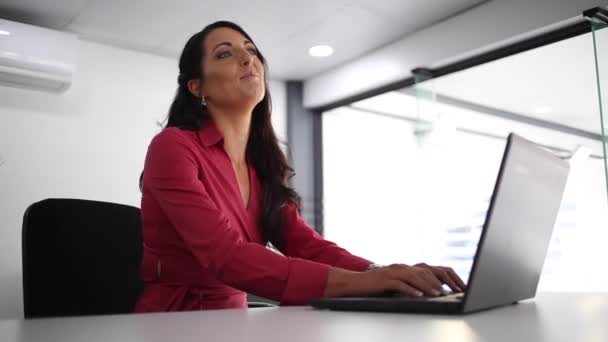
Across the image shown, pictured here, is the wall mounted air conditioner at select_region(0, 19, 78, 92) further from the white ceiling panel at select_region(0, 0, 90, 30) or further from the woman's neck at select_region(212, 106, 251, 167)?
the woman's neck at select_region(212, 106, 251, 167)

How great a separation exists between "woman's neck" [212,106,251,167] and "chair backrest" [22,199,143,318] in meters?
Result: 0.36

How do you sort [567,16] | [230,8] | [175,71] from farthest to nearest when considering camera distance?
[175,71]
[230,8]
[567,16]

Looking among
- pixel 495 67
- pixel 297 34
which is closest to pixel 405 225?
pixel 495 67

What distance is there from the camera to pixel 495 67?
129 inches

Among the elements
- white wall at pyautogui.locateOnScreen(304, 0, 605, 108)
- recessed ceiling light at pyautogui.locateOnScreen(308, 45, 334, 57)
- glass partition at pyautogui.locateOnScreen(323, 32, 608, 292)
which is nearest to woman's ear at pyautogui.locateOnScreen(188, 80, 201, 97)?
glass partition at pyautogui.locateOnScreen(323, 32, 608, 292)

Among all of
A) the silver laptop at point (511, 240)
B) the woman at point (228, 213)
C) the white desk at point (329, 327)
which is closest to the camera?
the white desk at point (329, 327)

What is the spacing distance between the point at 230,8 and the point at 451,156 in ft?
5.38

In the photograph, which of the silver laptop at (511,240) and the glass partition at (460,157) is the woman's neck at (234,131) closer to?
the silver laptop at (511,240)

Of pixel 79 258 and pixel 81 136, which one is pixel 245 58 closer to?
pixel 79 258

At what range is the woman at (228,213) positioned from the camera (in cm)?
94

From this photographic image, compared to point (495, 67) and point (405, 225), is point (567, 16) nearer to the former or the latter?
point (495, 67)

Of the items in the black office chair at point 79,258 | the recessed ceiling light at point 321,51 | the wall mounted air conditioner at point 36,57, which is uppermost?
the recessed ceiling light at point 321,51

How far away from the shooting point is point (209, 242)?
102 cm

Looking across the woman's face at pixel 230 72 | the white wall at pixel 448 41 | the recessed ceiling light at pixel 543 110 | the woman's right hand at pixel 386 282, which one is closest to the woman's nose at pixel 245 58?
the woman's face at pixel 230 72
